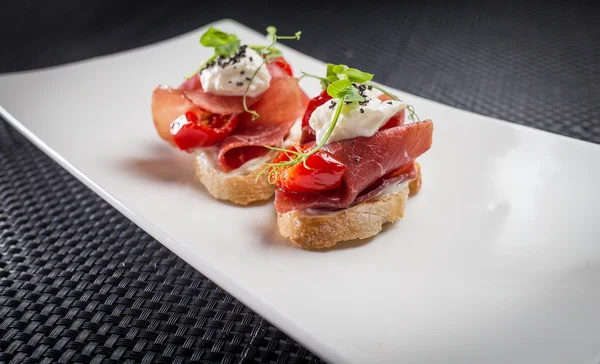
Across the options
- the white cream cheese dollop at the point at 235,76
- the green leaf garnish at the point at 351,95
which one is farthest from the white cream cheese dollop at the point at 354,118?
the white cream cheese dollop at the point at 235,76

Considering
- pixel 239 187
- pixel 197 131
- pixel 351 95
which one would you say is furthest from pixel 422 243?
pixel 197 131

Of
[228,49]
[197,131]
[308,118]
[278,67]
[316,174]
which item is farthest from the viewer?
[278,67]

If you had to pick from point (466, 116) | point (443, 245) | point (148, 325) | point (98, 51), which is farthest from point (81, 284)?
point (98, 51)

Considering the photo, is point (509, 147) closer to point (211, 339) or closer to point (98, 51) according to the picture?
point (211, 339)

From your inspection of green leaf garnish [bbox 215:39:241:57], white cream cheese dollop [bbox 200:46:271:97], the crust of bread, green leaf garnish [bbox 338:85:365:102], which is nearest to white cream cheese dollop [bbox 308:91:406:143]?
green leaf garnish [bbox 338:85:365:102]

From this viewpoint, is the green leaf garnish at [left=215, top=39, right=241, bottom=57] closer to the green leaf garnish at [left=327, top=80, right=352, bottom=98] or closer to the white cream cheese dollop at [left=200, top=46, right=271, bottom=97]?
the white cream cheese dollop at [left=200, top=46, right=271, bottom=97]

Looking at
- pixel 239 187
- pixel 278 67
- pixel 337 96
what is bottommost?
pixel 239 187

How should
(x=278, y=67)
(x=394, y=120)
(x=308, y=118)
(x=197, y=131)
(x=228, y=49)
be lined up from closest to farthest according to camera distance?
(x=394, y=120) → (x=308, y=118) → (x=197, y=131) → (x=228, y=49) → (x=278, y=67)

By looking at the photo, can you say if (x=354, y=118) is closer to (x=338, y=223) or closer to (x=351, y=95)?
(x=351, y=95)
